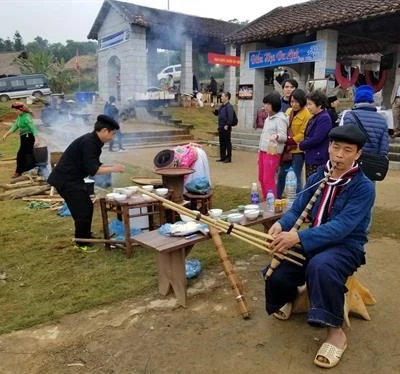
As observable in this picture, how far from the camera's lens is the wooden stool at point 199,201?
16.8 ft

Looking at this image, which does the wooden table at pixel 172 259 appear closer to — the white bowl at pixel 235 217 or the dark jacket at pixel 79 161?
the white bowl at pixel 235 217

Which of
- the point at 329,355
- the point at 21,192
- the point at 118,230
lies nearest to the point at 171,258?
the point at 329,355

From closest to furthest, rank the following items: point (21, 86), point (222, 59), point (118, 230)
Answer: point (118, 230), point (222, 59), point (21, 86)

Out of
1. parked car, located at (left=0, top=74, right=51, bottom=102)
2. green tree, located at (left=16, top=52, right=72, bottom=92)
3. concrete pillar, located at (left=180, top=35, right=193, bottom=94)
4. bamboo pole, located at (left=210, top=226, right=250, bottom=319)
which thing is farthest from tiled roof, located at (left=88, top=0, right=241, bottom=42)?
bamboo pole, located at (left=210, top=226, right=250, bottom=319)

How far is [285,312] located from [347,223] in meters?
0.94

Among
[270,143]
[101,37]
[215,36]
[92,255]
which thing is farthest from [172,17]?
[92,255]

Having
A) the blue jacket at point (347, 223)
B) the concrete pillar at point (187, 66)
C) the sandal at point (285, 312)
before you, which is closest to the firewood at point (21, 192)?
the sandal at point (285, 312)

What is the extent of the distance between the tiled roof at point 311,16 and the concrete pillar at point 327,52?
1.29 feet

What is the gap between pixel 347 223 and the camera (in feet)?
8.35

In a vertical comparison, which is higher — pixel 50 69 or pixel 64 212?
pixel 50 69

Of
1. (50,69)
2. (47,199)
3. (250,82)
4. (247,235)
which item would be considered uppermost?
(50,69)

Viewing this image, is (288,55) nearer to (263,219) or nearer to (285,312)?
(263,219)

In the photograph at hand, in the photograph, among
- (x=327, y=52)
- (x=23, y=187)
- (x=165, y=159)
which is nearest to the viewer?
(x=165, y=159)

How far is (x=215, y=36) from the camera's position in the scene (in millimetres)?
21359
